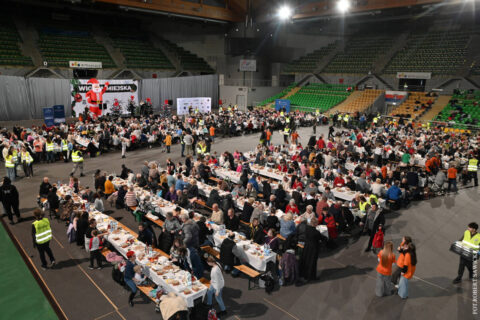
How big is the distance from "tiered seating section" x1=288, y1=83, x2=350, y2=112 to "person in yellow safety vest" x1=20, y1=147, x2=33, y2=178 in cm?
2313

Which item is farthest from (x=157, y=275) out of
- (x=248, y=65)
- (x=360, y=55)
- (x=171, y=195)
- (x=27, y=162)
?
(x=360, y=55)

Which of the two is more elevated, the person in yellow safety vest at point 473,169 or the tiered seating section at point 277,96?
the tiered seating section at point 277,96

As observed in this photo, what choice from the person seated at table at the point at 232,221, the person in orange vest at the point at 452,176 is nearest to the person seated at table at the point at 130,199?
the person seated at table at the point at 232,221

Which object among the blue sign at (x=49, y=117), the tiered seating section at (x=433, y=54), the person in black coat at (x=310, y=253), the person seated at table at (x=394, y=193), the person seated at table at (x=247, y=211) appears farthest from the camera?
the tiered seating section at (x=433, y=54)

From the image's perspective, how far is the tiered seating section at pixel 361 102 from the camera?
29422 millimetres

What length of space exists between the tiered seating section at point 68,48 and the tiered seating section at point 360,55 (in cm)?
2310

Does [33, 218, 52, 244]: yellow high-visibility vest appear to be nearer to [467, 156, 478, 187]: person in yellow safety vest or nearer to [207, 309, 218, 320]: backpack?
[207, 309, 218, 320]: backpack

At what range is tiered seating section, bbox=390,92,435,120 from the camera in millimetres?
26688

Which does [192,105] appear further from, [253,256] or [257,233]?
[253,256]

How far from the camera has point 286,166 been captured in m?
13.9

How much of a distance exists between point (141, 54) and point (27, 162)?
2263 centimetres

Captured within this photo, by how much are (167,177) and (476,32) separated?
33.3 m

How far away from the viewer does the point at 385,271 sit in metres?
6.49

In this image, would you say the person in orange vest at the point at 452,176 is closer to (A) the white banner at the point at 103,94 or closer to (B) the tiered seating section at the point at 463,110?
(B) the tiered seating section at the point at 463,110
